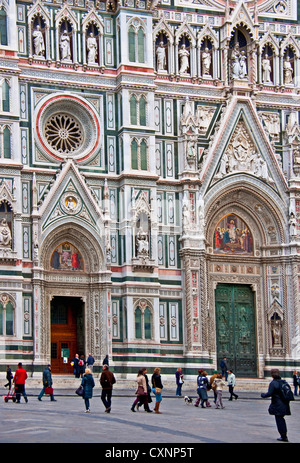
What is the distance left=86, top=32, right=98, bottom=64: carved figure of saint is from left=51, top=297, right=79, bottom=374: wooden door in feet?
36.5

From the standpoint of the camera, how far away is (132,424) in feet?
84.3

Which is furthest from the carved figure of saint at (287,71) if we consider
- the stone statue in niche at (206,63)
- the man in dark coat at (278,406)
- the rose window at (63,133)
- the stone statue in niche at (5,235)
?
the man in dark coat at (278,406)

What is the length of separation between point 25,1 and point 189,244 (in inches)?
526

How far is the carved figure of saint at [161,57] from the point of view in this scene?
47.5m

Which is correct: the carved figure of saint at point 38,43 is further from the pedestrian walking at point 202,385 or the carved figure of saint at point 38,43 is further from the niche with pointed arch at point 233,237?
the pedestrian walking at point 202,385

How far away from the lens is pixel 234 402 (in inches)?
1497

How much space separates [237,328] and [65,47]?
610 inches

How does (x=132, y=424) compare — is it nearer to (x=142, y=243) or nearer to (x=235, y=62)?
(x=142, y=243)

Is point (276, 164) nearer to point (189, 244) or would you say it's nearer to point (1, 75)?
point (189, 244)

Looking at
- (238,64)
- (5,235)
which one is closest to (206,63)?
(238,64)

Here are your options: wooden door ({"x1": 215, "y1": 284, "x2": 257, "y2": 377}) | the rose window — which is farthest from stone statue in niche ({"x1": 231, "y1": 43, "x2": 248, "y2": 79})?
wooden door ({"x1": 215, "y1": 284, "x2": 257, "y2": 377})

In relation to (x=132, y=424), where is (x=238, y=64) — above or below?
above
